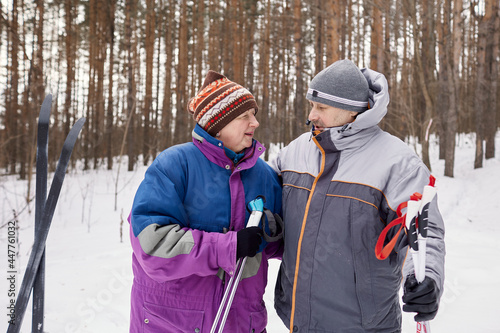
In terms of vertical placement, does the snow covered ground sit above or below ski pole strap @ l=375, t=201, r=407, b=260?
below

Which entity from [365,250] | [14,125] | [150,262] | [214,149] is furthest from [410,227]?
[14,125]

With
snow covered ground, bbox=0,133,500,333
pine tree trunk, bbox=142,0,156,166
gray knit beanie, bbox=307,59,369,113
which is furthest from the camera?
pine tree trunk, bbox=142,0,156,166

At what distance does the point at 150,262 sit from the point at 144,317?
0.36 metres

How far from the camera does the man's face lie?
1.88 metres

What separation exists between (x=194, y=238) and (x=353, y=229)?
0.72 metres

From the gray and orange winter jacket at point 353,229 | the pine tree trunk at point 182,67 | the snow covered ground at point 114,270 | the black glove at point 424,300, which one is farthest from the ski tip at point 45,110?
the pine tree trunk at point 182,67

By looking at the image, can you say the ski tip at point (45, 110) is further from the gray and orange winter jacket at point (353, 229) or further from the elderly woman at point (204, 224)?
the gray and orange winter jacket at point (353, 229)

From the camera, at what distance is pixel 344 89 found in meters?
1.83

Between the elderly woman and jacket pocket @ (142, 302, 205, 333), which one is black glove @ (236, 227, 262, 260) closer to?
the elderly woman

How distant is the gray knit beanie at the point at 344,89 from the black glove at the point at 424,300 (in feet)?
2.91

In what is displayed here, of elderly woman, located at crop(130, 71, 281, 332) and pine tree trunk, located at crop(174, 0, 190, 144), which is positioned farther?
pine tree trunk, located at crop(174, 0, 190, 144)

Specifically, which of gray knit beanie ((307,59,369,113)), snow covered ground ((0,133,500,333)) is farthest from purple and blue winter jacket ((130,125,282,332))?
snow covered ground ((0,133,500,333))

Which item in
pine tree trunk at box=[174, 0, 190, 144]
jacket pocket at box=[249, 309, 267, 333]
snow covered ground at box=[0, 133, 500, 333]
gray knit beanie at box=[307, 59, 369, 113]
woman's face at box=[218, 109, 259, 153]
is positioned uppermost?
pine tree trunk at box=[174, 0, 190, 144]

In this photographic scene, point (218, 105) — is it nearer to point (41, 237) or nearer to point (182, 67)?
point (41, 237)
